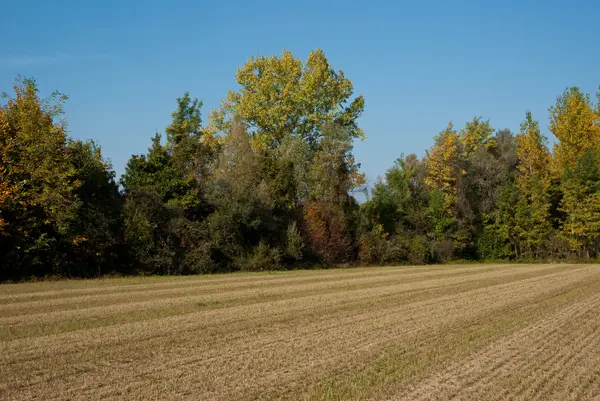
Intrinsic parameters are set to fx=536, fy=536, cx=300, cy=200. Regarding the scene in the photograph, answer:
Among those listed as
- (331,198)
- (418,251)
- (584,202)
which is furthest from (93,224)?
(584,202)

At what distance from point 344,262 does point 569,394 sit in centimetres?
3753

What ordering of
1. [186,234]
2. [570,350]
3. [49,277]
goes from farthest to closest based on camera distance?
[186,234], [49,277], [570,350]

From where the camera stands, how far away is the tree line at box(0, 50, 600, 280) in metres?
29.3

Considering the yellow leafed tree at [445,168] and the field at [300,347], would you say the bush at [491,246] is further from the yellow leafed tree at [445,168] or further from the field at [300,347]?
the field at [300,347]

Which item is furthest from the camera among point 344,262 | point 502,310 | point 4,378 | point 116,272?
point 344,262

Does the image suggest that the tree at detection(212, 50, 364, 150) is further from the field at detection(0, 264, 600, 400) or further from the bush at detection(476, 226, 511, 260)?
the field at detection(0, 264, 600, 400)

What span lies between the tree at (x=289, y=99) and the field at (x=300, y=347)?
3668 cm

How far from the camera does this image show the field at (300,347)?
25.7 feet

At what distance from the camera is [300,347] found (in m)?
10.6

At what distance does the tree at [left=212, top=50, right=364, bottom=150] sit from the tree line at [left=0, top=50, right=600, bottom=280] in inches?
5.7

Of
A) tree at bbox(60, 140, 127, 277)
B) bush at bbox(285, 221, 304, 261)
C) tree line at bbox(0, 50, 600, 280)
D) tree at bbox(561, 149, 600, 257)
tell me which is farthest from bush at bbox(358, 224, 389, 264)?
tree at bbox(60, 140, 127, 277)

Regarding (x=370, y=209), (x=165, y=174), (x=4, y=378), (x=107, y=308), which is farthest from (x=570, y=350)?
(x=370, y=209)

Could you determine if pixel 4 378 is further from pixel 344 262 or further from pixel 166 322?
pixel 344 262

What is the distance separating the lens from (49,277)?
27.9m
